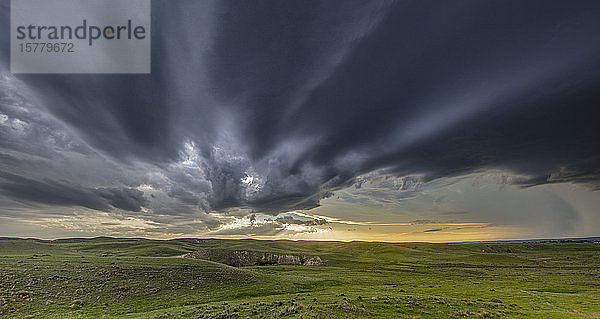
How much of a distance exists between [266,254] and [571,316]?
3583 inches

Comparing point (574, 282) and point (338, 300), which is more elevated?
point (338, 300)

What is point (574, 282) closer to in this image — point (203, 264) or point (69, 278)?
point (203, 264)

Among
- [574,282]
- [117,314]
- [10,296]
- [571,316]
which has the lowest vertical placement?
[574,282]

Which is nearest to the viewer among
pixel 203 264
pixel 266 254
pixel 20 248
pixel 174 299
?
pixel 174 299

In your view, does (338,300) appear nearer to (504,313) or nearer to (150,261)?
(504,313)

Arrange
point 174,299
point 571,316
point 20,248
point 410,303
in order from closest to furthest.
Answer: point 571,316, point 410,303, point 174,299, point 20,248

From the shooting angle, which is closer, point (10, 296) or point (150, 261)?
point (10, 296)

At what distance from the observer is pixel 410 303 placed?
33.5m

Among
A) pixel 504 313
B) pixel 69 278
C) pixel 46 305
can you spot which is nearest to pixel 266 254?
pixel 69 278

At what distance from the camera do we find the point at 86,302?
113ft

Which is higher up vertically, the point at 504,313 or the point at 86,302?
the point at 86,302

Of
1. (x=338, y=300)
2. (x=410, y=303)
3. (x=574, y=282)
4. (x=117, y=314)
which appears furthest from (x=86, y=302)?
(x=574, y=282)

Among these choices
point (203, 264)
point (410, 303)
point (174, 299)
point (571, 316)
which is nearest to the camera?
point (571, 316)

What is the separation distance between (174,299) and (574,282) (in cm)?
8778
